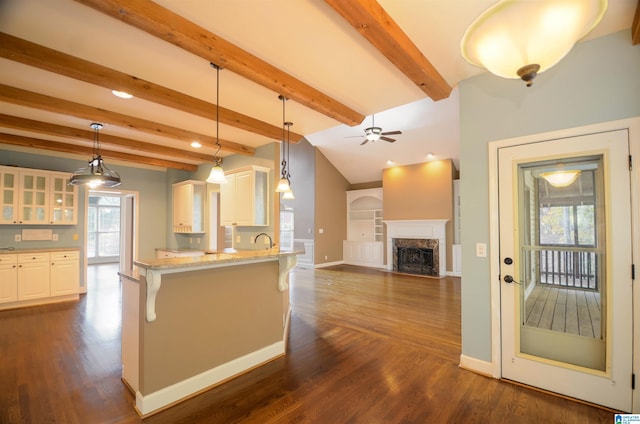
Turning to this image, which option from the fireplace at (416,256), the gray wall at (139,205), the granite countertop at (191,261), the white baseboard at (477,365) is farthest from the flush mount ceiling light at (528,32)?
the fireplace at (416,256)

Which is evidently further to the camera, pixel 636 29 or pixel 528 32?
pixel 636 29

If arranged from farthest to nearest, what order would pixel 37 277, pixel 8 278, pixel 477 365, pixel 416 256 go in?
pixel 416 256 → pixel 37 277 → pixel 8 278 → pixel 477 365

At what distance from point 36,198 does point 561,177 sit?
7.61 metres

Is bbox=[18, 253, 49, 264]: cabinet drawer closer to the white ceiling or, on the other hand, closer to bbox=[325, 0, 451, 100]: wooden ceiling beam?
the white ceiling

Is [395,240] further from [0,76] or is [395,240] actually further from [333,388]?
[0,76]

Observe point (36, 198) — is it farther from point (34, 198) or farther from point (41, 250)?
point (41, 250)

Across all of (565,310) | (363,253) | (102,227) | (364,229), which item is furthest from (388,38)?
(102,227)

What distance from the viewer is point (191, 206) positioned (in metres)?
5.96

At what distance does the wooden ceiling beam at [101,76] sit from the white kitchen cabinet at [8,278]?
163 inches

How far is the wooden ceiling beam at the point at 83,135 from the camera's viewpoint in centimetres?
359

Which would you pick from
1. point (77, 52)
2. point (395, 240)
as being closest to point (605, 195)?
point (77, 52)

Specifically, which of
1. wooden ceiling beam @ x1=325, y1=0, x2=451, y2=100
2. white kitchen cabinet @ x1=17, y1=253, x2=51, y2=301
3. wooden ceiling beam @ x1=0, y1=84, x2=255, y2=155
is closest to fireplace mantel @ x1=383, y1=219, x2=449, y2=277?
wooden ceiling beam @ x1=0, y1=84, x2=255, y2=155

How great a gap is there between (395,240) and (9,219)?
8647 millimetres

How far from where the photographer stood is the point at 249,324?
2.79m
